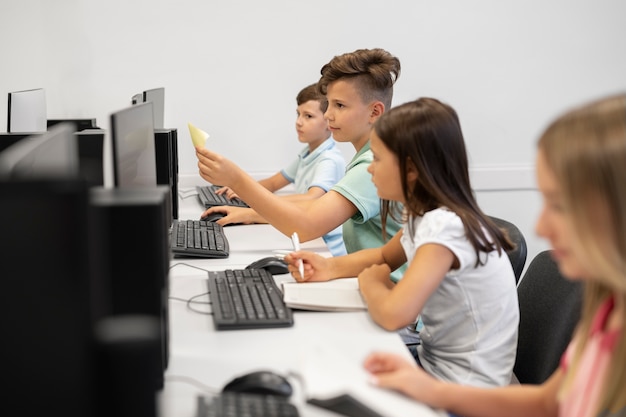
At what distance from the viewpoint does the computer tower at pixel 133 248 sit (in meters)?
0.94

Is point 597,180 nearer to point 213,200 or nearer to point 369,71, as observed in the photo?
point 369,71

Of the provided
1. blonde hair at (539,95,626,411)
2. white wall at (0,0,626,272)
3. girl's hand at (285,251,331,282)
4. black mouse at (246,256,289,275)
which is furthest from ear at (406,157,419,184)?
white wall at (0,0,626,272)

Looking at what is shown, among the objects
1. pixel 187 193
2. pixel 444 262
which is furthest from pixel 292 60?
pixel 444 262

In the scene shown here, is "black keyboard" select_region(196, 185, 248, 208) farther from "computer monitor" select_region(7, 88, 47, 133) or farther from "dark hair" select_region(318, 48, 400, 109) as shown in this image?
"dark hair" select_region(318, 48, 400, 109)

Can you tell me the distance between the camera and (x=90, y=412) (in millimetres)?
697

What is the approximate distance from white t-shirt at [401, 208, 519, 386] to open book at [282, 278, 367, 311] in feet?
0.52

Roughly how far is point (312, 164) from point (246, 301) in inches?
62.1

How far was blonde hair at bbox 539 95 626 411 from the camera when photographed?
33.0 inches

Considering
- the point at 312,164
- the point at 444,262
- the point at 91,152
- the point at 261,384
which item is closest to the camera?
the point at 261,384

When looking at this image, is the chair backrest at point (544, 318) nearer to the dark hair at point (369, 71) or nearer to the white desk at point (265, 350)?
the white desk at point (265, 350)

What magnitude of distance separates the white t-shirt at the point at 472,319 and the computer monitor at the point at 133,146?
0.58 meters

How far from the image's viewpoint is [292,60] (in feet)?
11.6

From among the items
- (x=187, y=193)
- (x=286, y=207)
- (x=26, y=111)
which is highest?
(x=26, y=111)

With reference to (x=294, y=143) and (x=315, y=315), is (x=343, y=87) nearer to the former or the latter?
(x=315, y=315)
